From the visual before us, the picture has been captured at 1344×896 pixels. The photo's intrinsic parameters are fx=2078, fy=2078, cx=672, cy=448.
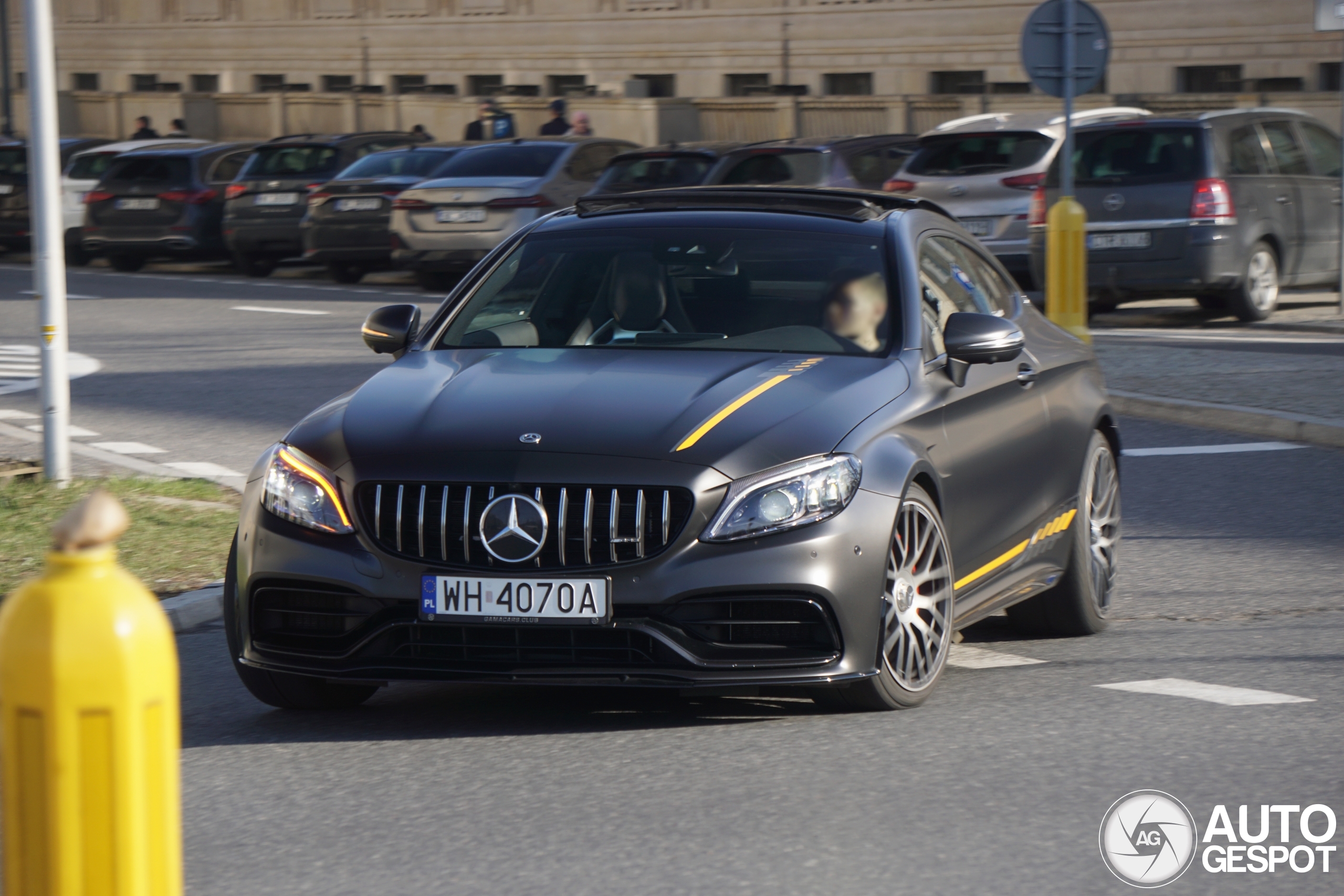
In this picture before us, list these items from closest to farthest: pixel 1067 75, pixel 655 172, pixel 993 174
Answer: pixel 1067 75 < pixel 993 174 < pixel 655 172

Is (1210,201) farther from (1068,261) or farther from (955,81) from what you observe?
(955,81)

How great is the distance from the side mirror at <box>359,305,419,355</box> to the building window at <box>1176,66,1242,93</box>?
34.2 m

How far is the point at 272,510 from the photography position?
5.49 m

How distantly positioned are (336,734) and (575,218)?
2127mm

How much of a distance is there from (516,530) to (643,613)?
379 millimetres

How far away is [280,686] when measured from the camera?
5.65m

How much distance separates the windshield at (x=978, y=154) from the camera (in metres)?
18.7

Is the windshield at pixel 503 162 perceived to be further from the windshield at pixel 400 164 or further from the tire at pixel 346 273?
the tire at pixel 346 273

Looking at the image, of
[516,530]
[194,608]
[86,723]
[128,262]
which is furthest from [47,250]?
[128,262]

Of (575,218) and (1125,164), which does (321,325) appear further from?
(575,218)

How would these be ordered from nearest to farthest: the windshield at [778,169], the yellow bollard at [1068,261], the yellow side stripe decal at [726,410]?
the yellow side stripe decal at [726,410]
the yellow bollard at [1068,261]
the windshield at [778,169]

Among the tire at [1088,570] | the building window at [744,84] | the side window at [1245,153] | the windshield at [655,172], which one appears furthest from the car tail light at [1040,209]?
the building window at [744,84]

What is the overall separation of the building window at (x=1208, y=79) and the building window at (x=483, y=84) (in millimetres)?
20078

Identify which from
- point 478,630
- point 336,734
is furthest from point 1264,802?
point 336,734
